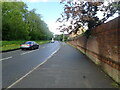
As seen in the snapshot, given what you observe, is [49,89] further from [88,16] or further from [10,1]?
[10,1]

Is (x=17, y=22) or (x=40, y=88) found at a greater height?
(x=17, y=22)

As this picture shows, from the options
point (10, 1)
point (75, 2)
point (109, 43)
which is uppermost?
point (10, 1)

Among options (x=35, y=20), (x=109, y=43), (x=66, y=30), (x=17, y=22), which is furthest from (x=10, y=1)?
(x=109, y=43)

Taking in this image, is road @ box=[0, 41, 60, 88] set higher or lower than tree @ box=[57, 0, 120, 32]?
lower

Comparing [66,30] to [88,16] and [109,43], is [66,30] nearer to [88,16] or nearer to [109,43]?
[88,16]

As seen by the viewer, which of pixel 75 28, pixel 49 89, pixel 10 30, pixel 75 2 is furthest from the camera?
pixel 10 30

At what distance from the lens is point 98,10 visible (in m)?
19.3

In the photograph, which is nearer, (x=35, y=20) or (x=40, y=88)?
(x=40, y=88)

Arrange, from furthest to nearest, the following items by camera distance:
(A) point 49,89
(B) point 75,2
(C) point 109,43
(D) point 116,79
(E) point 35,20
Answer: (E) point 35,20, (B) point 75,2, (C) point 109,43, (D) point 116,79, (A) point 49,89

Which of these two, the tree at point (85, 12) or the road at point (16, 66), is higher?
the tree at point (85, 12)

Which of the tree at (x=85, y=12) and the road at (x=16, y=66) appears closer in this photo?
the road at (x=16, y=66)

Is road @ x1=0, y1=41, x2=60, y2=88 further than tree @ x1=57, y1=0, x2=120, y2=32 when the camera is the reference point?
No

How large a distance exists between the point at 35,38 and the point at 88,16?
2949 inches

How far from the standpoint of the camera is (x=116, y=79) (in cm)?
813
